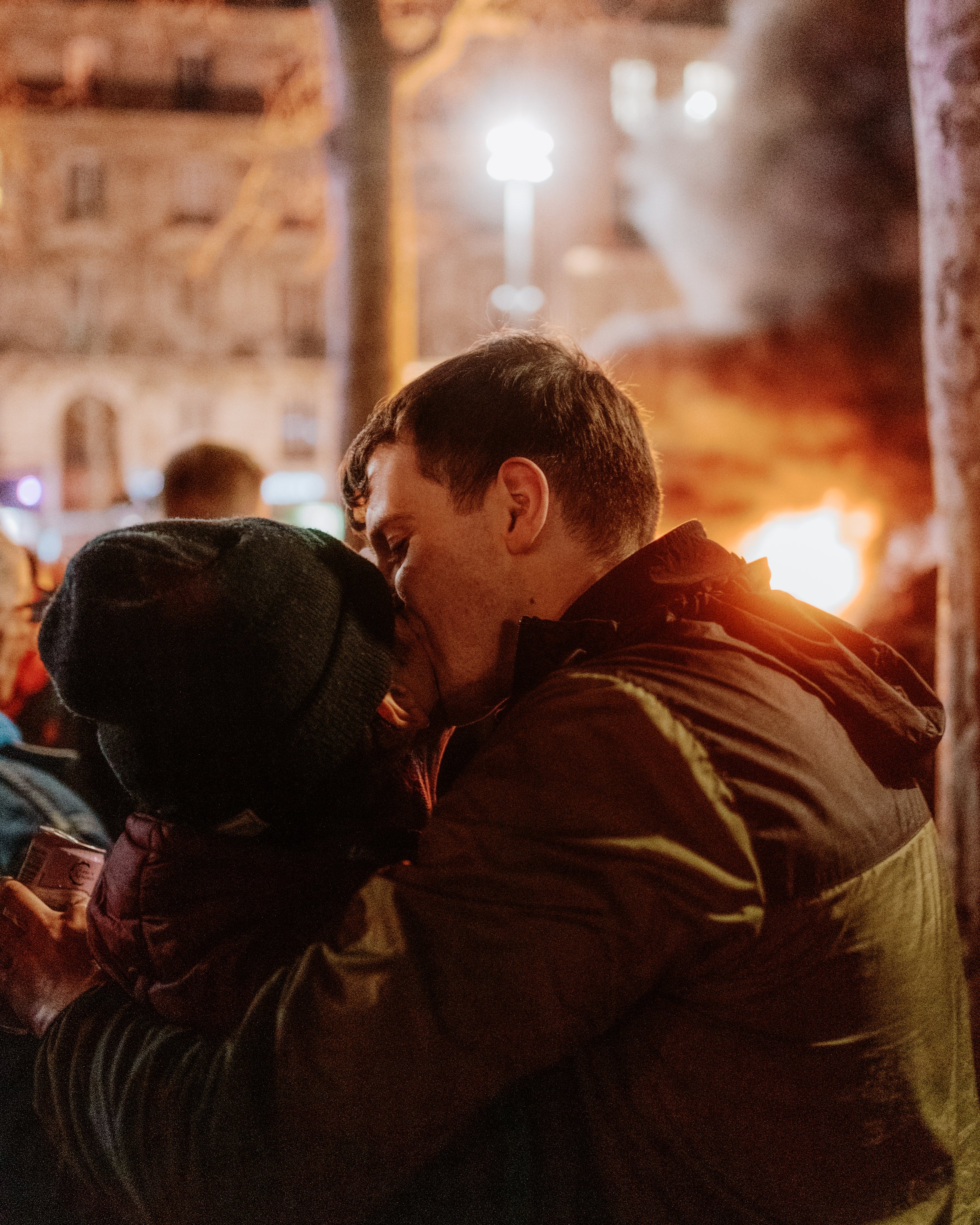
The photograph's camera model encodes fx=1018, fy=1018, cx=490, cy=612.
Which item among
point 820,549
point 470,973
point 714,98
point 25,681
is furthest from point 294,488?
point 470,973

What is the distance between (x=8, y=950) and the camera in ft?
4.95

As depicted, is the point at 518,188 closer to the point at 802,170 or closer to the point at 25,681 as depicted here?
the point at 802,170

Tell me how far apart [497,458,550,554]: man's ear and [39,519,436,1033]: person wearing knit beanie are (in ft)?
1.15

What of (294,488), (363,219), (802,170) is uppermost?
(802,170)

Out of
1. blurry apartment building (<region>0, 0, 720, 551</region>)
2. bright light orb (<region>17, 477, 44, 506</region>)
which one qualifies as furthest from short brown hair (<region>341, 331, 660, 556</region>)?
blurry apartment building (<region>0, 0, 720, 551</region>)

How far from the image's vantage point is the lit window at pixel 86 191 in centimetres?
3250

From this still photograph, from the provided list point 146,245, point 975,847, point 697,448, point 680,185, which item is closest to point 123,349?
point 146,245

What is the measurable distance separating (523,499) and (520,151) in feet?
43.6

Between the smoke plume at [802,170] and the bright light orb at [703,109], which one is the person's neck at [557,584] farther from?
the bright light orb at [703,109]

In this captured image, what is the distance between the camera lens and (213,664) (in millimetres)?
1282

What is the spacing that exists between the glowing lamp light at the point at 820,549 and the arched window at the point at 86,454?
2590 centimetres

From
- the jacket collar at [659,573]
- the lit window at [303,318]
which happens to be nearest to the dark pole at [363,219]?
the jacket collar at [659,573]

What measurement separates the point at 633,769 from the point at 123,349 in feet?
113

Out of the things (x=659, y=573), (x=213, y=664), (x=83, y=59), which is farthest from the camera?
(x=83, y=59)
